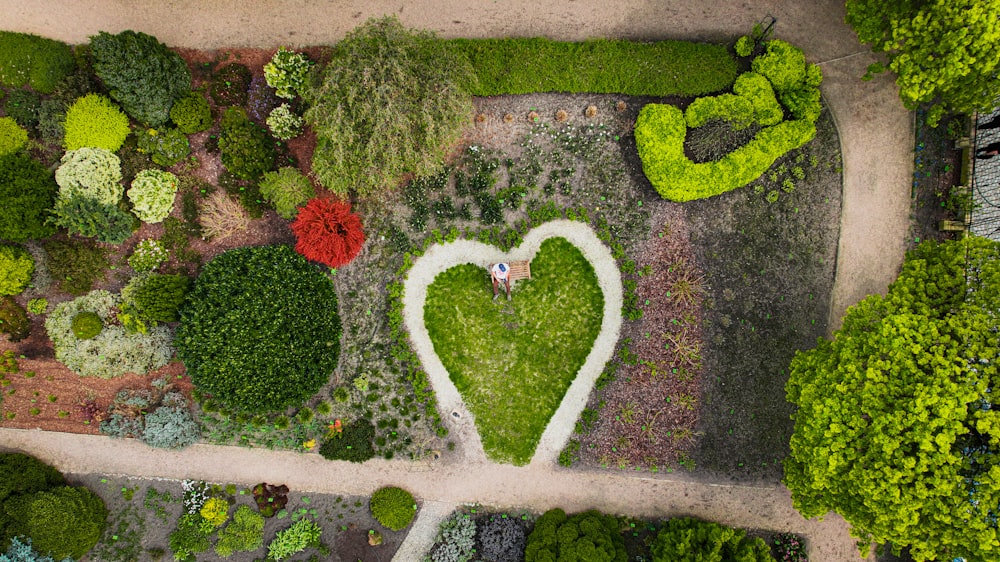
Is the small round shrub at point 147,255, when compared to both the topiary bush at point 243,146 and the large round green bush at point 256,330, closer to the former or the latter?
the large round green bush at point 256,330

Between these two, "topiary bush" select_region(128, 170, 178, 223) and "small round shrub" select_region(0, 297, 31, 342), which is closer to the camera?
"topiary bush" select_region(128, 170, 178, 223)

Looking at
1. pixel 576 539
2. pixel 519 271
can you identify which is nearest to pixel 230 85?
pixel 519 271

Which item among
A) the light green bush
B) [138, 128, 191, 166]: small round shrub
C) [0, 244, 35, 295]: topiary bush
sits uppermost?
[138, 128, 191, 166]: small round shrub

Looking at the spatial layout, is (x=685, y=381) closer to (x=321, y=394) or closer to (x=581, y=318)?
(x=581, y=318)

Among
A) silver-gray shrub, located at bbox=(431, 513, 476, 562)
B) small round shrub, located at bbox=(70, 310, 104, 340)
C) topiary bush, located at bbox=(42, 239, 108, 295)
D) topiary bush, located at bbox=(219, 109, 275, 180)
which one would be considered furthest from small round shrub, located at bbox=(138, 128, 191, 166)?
silver-gray shrub, located at bbox=(431, 513, 476, 562)

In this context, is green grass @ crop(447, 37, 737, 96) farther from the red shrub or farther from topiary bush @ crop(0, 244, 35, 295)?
topiary bush @ crop(0, 244, 35, 295)

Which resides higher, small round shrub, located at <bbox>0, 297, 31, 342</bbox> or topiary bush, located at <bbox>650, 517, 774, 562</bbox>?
small round shrub, located at <bbox>0, 297, 31, 342</bbox>
